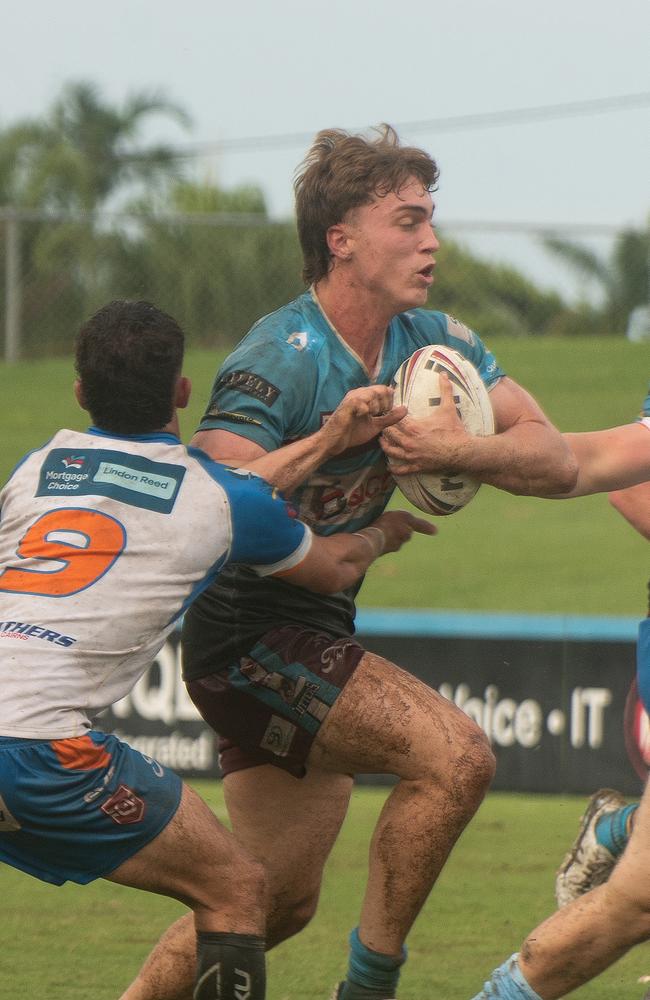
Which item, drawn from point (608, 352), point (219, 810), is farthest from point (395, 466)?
point (608, 352)

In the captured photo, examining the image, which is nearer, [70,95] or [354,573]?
[354,573]

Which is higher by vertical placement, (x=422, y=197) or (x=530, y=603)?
(x=422, y=197)

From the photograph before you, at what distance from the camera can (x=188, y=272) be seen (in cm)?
1731

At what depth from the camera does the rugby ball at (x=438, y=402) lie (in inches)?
171

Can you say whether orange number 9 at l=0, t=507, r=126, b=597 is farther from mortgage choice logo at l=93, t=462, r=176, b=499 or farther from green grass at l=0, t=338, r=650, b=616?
green grass at l=0, t=338, r=650, b=616

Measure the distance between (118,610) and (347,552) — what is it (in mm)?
739

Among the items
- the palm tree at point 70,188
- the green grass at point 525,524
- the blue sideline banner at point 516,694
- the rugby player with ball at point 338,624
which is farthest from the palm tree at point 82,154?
the rugby player with ball at point 338,624

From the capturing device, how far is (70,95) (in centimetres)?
2753

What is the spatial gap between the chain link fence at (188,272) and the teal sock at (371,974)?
40.9 feet

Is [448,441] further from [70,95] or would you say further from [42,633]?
[70,95]

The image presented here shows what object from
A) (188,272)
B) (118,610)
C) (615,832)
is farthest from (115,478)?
(188,272)

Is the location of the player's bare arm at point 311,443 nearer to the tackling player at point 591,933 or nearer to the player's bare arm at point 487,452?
the player's bare arm at point 487,452

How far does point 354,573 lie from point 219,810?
459cm

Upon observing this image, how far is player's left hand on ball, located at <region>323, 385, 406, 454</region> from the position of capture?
4.07 m
